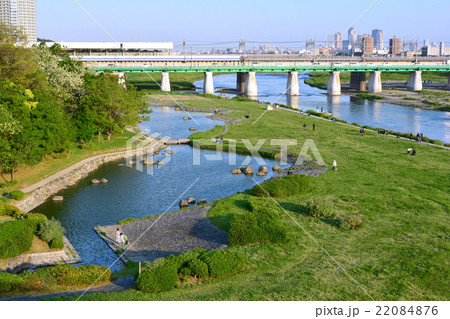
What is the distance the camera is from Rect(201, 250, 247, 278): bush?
25.4 m

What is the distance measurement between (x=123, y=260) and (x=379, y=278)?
50.2 ft

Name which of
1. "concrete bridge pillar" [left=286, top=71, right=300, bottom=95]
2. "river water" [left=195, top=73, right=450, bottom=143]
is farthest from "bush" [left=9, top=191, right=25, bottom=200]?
"concrete bridge pillar" [left=286, top=71, right=300, bottom=95]

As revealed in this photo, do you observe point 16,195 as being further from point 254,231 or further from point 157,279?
point 157,279

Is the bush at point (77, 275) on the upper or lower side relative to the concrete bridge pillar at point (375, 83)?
lower

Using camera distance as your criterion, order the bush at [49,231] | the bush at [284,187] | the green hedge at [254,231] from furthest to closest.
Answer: the bush at [284,187], the bush at [49,231], the green hedge at [254,231]

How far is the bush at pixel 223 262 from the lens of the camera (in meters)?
25.4

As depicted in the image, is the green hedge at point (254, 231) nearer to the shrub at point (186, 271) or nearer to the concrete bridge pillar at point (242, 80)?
the shrub at point (186, 271)

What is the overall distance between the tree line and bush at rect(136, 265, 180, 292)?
23.5 metres

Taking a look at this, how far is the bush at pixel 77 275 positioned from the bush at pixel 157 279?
3.05 meters

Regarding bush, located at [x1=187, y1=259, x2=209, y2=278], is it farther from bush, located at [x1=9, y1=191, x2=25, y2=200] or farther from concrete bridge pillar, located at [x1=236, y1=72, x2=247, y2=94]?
concrete bridge pillar, located at [x1=236, y1=72, x2=247, y2=94]

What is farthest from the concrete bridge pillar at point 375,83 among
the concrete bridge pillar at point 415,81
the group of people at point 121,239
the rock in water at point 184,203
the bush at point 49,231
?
the bush at point 49,231

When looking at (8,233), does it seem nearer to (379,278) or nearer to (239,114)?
(379,278)

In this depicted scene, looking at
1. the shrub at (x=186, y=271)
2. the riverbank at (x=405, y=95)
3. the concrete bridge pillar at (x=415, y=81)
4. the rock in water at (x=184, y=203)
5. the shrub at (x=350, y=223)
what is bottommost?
the rock in water at (x=184, y=203)

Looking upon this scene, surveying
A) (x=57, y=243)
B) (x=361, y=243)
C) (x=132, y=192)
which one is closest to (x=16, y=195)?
(x=132, y=192)
